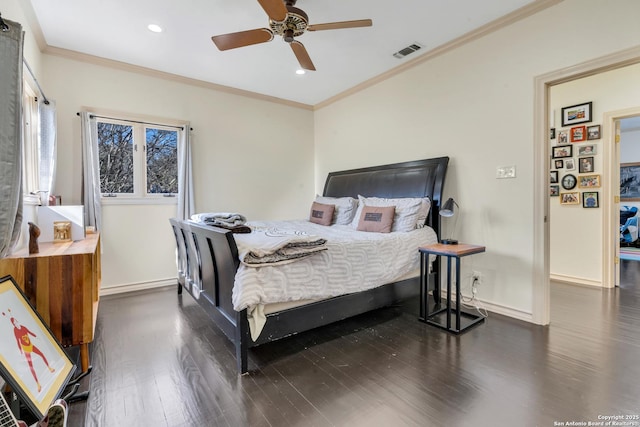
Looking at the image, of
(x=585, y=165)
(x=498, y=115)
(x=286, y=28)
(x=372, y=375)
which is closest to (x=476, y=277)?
(x=498, y=115)

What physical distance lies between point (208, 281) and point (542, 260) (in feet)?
9.47

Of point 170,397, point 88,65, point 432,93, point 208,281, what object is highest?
point 88,65

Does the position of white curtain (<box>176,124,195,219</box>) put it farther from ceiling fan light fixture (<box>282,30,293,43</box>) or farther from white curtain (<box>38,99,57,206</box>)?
ceiling fan light fixture (<box>282,30,293,43</box>)

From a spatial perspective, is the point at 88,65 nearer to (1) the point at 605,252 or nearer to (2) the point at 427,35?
(2) the point at 427,35

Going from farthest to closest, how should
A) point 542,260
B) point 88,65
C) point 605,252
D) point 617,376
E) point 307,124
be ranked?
point 307,124, point 605,252, point 88,65, point 542,260, point 617,376

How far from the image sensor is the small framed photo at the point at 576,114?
155 inches

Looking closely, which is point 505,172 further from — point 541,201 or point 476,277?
point 476,277

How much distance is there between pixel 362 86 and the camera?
4375 mm

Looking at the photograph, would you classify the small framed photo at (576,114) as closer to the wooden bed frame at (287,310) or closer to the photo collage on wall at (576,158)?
the photo collage on wall at (576,158)

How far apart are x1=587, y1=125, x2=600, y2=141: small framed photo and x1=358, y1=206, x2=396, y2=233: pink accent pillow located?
3023 millimetres

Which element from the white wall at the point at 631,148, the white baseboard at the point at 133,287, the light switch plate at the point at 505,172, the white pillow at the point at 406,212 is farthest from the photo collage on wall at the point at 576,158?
the white baseboard at the point at 133,287

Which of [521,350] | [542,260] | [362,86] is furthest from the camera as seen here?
[362,86]

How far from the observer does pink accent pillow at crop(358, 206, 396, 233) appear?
3.12 metres

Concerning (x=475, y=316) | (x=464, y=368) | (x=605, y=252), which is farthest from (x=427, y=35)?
(x=605, y=252)
